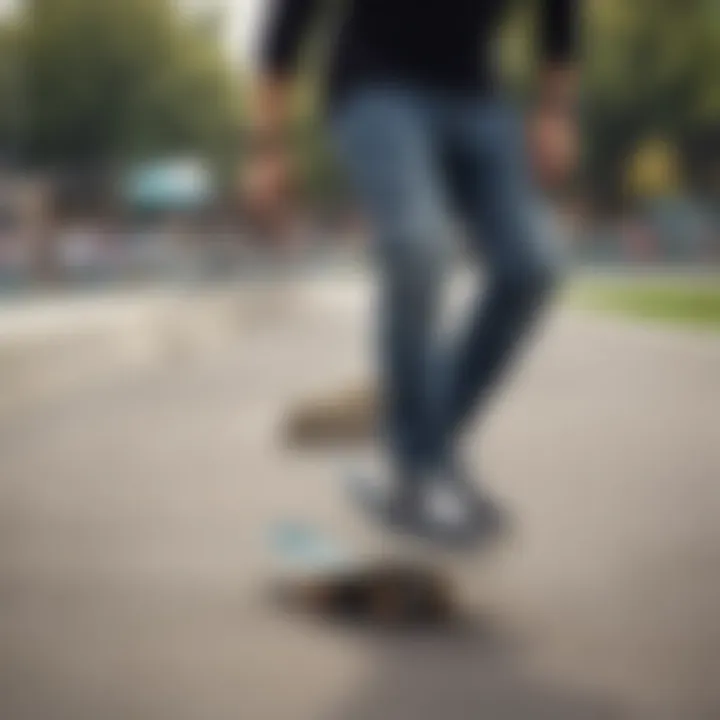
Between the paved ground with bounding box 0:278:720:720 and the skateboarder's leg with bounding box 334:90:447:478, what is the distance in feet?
0.11

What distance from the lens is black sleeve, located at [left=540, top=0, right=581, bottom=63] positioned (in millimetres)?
830

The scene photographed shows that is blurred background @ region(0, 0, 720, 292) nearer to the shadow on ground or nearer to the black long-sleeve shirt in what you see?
the black long-sleeve shirt

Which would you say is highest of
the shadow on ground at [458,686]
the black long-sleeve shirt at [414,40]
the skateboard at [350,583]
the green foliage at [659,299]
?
the black long-sleeve shirt at [414,40]

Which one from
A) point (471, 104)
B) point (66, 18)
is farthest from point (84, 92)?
point (471, 104)

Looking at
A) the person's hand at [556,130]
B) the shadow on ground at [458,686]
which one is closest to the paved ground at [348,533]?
the shadow on ground at [458,686]

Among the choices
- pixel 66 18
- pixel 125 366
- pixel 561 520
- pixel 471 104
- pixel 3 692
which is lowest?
pixel 3 692

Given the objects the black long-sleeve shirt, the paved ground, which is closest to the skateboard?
the paved ground

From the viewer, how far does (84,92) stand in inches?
35.3

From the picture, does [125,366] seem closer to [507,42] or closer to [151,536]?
[151,536]

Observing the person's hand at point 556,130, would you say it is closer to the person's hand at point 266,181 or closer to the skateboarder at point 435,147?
the skateboarder at point 435,147

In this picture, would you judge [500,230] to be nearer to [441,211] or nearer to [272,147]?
[441,211]

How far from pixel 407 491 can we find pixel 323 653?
14cm

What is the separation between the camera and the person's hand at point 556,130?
0.83m

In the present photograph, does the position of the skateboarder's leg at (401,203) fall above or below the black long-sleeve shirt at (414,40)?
below
